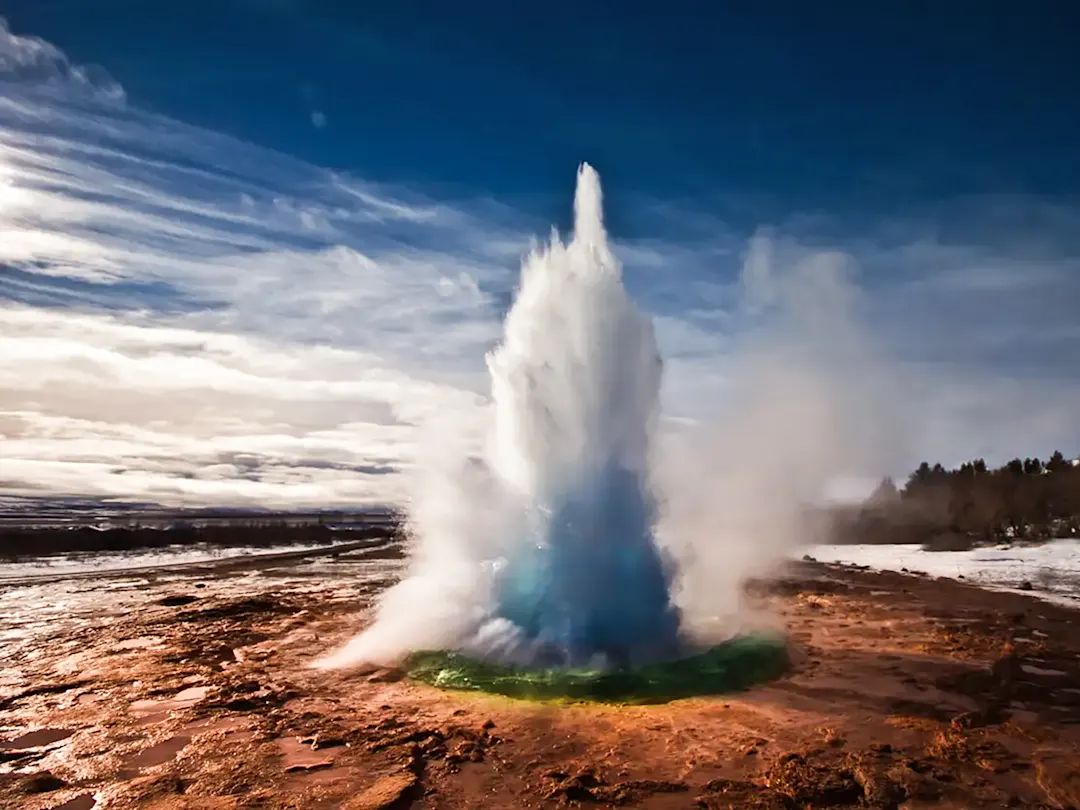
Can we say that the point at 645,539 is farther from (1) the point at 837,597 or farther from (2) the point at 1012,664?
(1) the point at 837,597

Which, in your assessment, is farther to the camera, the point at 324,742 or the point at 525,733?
the point at 525,733

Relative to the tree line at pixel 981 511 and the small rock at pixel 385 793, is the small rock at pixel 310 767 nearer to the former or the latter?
the small rock at pixel 385 793

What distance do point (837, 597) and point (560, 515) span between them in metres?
12.9

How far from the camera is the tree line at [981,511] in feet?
156

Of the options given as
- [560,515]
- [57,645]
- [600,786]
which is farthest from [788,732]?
[57,645]

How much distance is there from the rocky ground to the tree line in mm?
37103

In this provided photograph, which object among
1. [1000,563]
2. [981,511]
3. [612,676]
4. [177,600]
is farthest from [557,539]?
[981,511]

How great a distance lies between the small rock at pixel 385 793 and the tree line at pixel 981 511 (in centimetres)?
4431

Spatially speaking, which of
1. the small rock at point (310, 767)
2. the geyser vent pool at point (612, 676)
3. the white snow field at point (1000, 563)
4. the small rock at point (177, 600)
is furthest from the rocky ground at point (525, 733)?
the white snow field at point (1000, 563)

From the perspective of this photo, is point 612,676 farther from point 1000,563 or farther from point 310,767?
point 1000,563

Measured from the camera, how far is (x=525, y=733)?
26.7 ft

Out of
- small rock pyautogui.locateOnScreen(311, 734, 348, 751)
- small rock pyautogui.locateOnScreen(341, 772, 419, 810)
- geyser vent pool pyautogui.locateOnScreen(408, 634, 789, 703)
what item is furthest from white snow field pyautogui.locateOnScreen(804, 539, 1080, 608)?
small rock pyautogui.locateOnScreen(311, 734, 348, 751)

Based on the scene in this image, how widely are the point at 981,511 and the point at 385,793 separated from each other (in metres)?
58.9

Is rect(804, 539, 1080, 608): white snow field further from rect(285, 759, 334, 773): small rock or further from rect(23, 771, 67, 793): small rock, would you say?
rect(23, 771, 67, 793): small rock
